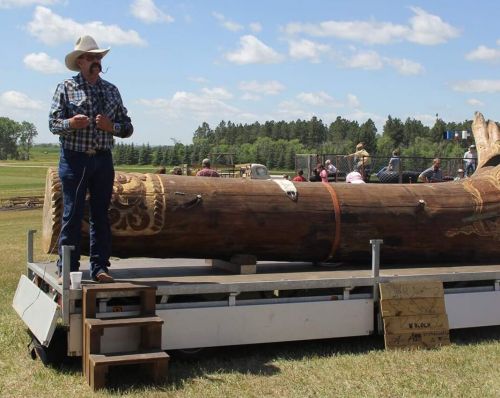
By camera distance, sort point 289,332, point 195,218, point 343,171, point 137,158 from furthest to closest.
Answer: point 137,158, point 343,171, point 195,218, point 289,332

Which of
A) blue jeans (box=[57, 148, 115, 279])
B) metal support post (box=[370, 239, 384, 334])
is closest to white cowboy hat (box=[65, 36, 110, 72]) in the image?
blue jeans (box=[57, 148, 115, 279])

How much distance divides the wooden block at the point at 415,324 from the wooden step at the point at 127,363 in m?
2.18

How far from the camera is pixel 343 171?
21.5 m

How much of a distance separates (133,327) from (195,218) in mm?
1480

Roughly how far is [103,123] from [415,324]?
3.29 m

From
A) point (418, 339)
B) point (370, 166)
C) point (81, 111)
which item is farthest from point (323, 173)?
point (81, 111)

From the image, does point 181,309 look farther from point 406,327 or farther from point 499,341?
point 499,341

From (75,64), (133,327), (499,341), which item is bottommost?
(499,341)

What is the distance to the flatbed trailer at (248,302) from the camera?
5.36 metres

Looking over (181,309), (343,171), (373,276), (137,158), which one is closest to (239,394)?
(181,309)

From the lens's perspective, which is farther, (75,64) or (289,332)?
(289,332)

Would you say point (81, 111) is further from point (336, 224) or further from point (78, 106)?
point (336, 224)

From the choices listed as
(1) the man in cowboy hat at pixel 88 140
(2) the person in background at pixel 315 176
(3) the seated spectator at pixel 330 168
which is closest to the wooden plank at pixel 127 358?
(1) the man in cowboy hat at pixel 88 140

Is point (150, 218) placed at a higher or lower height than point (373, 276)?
higher
